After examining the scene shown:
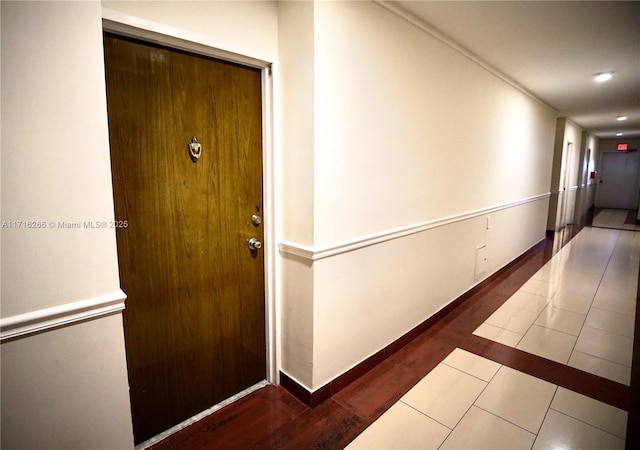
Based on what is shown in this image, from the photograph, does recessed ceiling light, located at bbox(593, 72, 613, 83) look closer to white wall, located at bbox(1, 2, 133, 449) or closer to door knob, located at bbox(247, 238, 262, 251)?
door knob, located at bbox(247, 238, 262, 251)

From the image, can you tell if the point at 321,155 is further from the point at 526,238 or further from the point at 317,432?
the point at 526,238

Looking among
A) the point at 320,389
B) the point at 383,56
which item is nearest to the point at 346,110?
the point at 383,56

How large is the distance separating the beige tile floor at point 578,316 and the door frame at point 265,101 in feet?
6.11

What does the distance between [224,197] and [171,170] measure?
0.31m

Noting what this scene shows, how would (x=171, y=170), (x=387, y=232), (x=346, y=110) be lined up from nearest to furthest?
(x=171, y=170)
(x=346, y=110)
(x=387, y=232)

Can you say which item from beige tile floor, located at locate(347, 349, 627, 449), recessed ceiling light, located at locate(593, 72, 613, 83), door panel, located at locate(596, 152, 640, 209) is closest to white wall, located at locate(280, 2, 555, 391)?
beige tile floor, located at locate(347, 349, 627, 449)

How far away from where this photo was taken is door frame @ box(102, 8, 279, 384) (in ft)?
4.45

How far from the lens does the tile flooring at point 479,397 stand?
171 centimetres

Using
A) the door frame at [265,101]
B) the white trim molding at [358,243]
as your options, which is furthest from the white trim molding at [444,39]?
the white trim molding at [358,243]

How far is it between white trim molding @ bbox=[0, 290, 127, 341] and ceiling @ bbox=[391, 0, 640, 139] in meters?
2.34

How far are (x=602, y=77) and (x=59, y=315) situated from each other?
5357mm

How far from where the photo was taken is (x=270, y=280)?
2.07 m

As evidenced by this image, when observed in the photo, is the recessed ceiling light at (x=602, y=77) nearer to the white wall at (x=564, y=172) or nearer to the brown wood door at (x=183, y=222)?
the white wall at (x=564, y=172)

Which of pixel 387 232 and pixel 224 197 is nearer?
pixel 224 197
